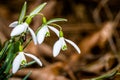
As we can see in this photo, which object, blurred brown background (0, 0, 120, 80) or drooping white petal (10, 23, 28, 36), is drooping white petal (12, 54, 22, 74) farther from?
blurred brown background (0, 0, 120, 80)

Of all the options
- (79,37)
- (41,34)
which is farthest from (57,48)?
(79,37)

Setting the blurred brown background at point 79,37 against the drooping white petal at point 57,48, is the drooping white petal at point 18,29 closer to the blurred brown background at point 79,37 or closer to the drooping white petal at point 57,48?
the drooping white petal at point 57,48

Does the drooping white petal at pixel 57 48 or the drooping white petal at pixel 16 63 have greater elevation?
the drooping white petal at pixel 57 48

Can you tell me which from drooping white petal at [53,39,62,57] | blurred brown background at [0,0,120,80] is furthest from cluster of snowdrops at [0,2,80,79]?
blurred brown background at [0,0,120,80]

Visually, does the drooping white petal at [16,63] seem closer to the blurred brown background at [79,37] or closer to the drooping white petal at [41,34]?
the drooping white petal at [41,34]

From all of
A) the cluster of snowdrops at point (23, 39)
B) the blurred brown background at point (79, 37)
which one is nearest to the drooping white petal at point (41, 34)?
the cluster of snowdrops at point (23, 39)

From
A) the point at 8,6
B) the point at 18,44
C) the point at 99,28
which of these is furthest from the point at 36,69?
the point at 8,6

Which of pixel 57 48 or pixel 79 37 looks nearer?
pixel 57 48

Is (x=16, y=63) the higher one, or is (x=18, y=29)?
(x=18, y=29)

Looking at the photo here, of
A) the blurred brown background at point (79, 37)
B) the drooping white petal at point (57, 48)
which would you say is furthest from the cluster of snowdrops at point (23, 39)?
the blurred brown background at point (79, 37)

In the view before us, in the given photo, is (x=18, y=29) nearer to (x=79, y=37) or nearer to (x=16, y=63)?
(x=16, y=63)

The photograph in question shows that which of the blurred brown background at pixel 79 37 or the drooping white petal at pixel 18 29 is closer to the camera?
the drooping white petal at pixel 18 29

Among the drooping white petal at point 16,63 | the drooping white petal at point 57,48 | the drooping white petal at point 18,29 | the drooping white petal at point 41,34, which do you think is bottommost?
the drooping white petal at point 16,63
